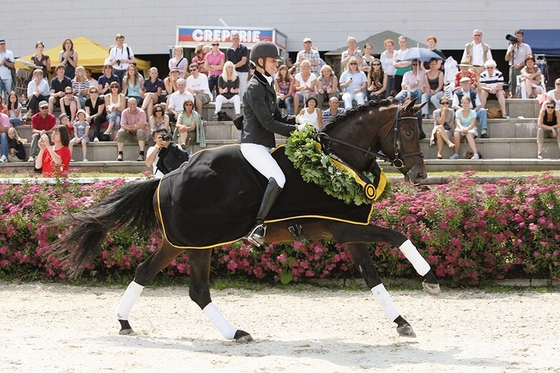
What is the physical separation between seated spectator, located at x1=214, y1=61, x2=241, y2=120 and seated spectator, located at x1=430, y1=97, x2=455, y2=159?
4.00 meters

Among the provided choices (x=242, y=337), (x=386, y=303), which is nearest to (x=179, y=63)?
(x=242, y=337)

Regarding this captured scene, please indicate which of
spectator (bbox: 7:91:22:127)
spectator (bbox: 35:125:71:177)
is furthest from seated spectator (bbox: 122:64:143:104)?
spectator (bbox: 35:125:71:177)

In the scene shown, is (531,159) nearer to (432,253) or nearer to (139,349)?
(432,253)

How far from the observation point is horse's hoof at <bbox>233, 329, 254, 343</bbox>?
6980 millimetres

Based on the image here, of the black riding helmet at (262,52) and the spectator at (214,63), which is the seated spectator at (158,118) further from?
the black riding helmet at (262,52)

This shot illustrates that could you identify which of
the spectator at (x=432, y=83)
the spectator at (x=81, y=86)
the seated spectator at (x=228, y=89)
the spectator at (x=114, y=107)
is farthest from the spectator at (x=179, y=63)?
the spectator at (x=432, y=83)

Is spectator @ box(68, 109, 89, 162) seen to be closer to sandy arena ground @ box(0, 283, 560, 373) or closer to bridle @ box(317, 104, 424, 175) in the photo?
sandy arena ground @ box(0, 283, 560, 373)

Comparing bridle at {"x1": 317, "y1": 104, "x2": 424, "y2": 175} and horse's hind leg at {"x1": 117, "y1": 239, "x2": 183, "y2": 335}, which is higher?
bridle at {"x1": 317, "y1": 104, "x2": 424, "y2": 175}

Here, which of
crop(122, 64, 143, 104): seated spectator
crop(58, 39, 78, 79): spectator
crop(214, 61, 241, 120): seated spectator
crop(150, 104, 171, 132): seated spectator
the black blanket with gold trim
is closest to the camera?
the black blanket with gold trim

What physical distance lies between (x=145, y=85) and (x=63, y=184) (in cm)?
592

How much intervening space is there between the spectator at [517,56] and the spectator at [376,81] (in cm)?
330

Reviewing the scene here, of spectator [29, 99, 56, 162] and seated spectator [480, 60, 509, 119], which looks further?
spectator [29, 99, 56, 162]

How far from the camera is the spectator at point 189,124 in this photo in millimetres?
14320

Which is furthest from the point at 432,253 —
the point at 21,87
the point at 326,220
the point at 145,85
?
the point at 21,87
